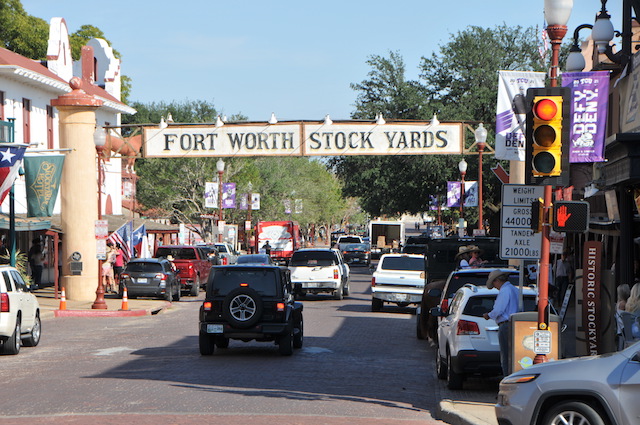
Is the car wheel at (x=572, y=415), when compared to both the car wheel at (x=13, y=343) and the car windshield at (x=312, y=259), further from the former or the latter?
the car windshield at (x=312, y=259)

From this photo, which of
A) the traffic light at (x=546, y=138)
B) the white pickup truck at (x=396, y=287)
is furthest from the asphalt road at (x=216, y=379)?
the white pickup truck at (x=396, y=287)

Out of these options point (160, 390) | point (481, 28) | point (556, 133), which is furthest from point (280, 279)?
point (481, 28)

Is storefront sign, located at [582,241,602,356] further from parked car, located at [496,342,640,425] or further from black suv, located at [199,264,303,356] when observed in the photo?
black suv, located at [199,264,303,356]

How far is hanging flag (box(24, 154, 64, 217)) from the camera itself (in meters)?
32.5

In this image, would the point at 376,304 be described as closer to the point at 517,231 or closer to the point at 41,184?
the point at 41,184

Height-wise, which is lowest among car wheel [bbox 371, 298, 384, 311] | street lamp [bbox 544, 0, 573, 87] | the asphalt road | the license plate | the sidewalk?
the sidewalk

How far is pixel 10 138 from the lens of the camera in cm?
3294

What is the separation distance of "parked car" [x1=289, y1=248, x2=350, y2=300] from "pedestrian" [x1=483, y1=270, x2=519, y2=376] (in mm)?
21568

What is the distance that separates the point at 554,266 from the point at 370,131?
791 cm

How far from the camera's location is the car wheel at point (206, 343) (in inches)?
741

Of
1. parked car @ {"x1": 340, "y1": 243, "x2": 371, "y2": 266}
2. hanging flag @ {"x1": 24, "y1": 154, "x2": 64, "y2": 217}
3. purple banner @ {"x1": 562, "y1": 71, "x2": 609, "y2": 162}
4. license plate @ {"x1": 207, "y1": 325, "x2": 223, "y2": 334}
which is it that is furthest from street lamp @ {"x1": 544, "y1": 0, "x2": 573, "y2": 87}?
parked car @ {"x1": 340, "y1": 243, "x2": 371, "y2": 266}

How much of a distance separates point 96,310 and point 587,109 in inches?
654

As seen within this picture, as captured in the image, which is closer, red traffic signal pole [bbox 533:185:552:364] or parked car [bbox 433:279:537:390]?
red traffic signal pole [bbox 533:185:552:364]

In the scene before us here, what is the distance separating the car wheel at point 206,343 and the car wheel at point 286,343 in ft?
4.21
